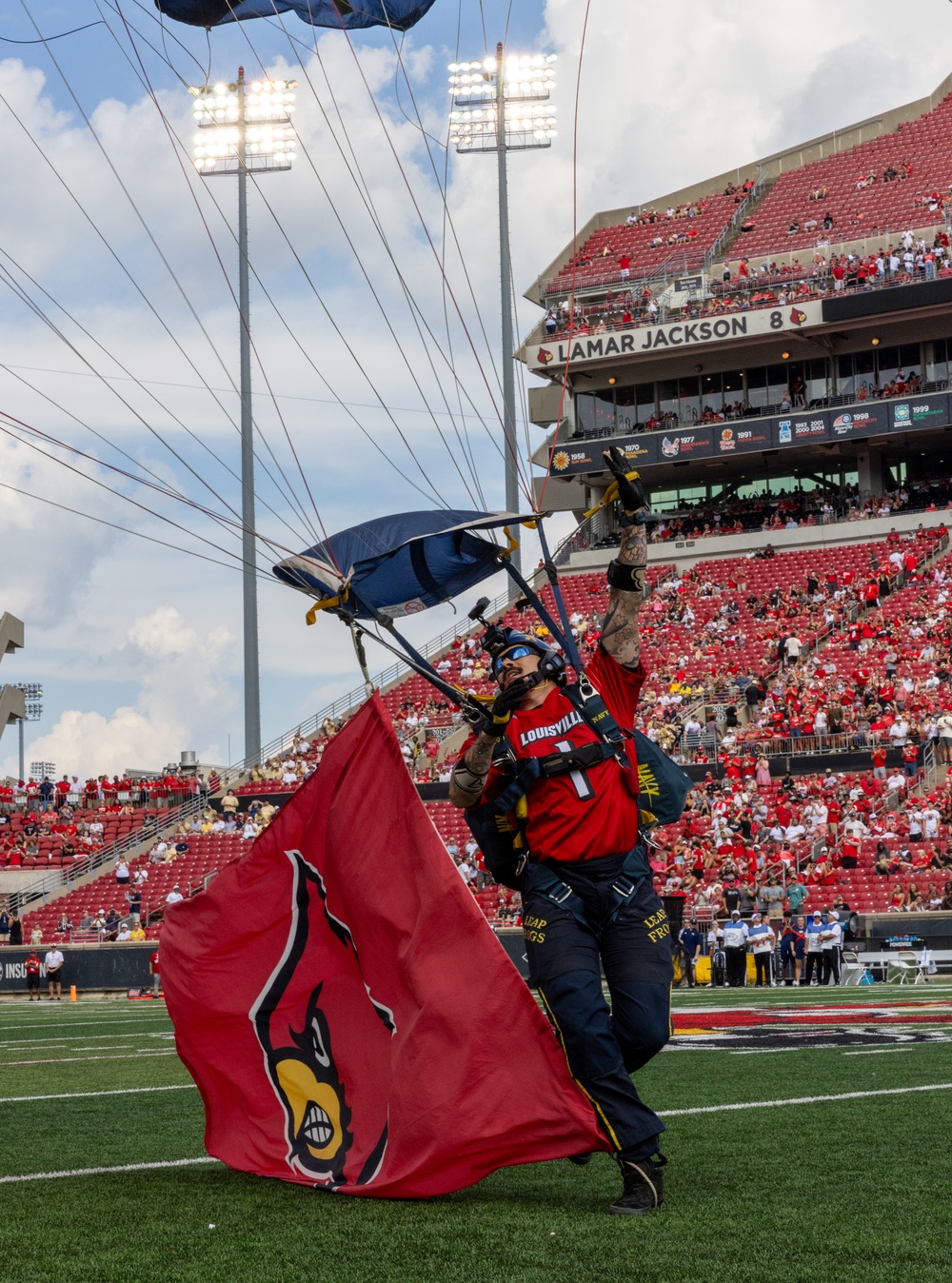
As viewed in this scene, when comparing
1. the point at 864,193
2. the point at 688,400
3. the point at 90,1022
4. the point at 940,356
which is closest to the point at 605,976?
the point at 90,1022

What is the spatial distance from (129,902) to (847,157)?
3499 cm

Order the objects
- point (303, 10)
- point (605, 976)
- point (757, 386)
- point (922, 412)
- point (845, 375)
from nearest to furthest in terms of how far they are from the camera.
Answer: point (605, 976)
point (303, 10)
point (922, 412)
point (845, 375)
point (757, 386)

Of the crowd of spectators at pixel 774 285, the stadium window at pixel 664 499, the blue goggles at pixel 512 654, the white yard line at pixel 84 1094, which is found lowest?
the white yard line at pixel 84 1094

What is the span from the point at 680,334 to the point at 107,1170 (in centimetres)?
4123

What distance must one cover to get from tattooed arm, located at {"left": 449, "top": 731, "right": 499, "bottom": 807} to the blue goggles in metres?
0.37

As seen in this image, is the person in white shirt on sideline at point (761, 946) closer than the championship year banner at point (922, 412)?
Yes

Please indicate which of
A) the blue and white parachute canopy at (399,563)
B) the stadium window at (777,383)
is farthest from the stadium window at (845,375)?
the blue and white parachute canopy at (399,563)

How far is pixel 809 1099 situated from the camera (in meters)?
7.42

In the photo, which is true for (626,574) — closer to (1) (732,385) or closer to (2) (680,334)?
(2) (680,334)

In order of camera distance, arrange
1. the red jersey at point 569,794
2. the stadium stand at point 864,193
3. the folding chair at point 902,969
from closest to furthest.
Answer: the red jersey at point 569,794 → the folding chair at point 902,969 → the stadium stand at point 864,193

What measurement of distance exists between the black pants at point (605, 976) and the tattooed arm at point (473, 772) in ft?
1.09

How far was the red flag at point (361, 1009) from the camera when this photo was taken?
502 cm

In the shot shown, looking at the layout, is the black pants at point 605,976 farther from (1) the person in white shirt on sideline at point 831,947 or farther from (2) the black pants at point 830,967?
(2) the black pants at point 830,967

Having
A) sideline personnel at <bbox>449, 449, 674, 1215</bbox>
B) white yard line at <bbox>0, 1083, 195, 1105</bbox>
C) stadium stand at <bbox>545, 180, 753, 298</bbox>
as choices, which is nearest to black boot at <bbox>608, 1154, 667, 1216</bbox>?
sideline personnel at <bbox>449, 449, 674, 1215</bbox>
